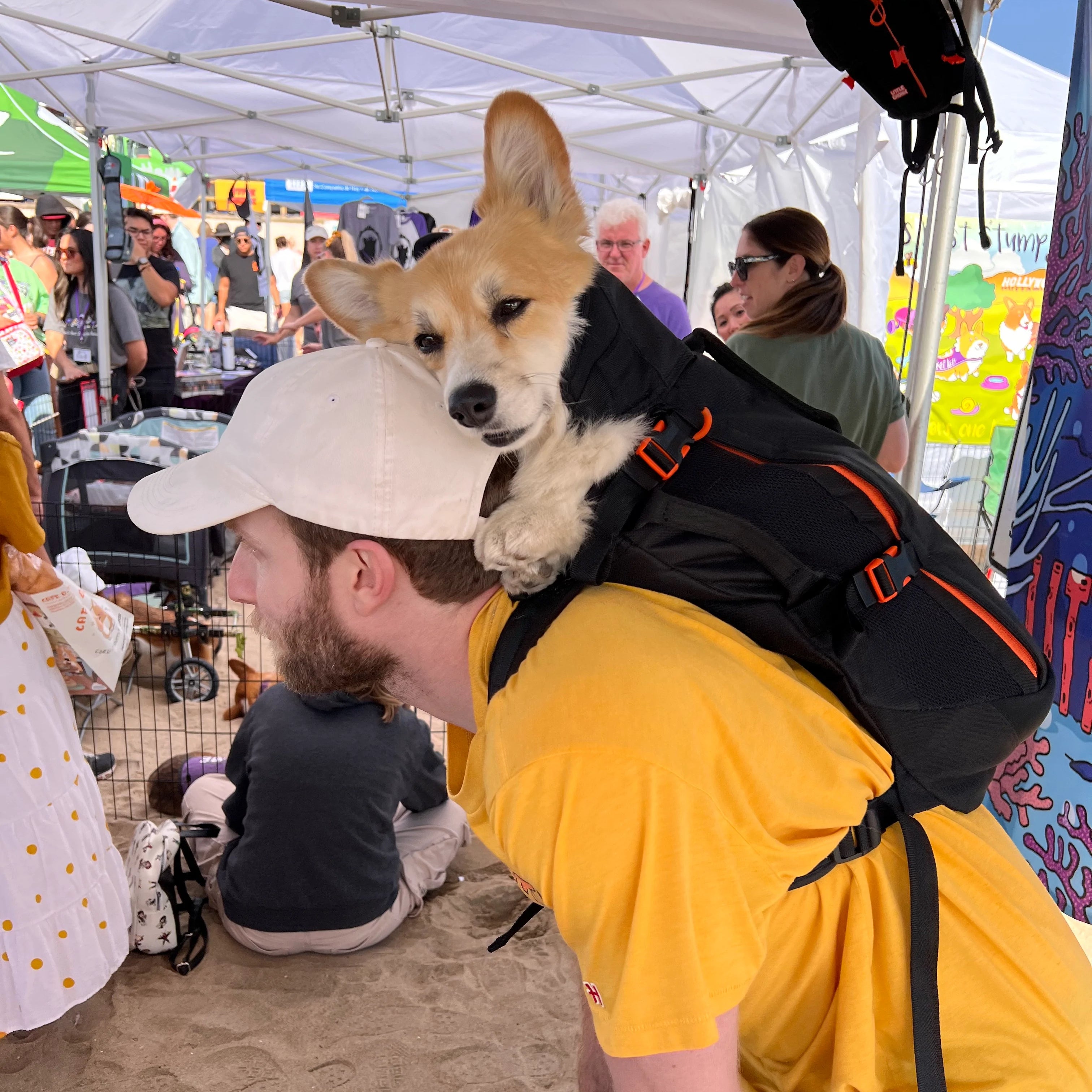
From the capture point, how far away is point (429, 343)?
71.2 inches

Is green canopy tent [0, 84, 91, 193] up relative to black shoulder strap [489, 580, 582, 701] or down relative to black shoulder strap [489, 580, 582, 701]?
up

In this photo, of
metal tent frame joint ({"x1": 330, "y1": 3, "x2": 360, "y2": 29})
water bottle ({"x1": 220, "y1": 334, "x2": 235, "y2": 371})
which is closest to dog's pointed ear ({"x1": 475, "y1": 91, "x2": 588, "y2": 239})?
metal tent frame joint ({"x1": 330, "y1": 3, "x2": 360, "y2": 29})

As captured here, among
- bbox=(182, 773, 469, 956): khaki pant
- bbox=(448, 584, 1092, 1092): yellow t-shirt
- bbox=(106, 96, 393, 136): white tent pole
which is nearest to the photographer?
bbox=(448, 584, 1092, 1092): yellow t-shirt

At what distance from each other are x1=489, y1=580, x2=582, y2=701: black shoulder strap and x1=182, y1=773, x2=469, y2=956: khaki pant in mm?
1607

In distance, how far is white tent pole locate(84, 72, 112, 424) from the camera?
20.5 feet

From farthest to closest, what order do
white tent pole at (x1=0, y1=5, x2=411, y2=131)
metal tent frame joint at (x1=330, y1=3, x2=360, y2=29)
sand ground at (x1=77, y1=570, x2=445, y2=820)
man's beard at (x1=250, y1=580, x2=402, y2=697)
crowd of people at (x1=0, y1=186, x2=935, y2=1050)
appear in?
white tent pole at (x1=0, y1=5, x2=411, y2=131) → metal tent frame joint at (x1=330, y1=3, x2=360, y2=29) → sand ground at (x1=77, y1=570, x2=445, y2=820) → crowd of people at (x1=0, y1=186, x2=935, y2=1050) → man's beard at (x1=250, y1=580, x2=402, y2=697)

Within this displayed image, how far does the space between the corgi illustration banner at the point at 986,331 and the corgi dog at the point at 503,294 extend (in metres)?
6.29

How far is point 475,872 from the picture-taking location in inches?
123

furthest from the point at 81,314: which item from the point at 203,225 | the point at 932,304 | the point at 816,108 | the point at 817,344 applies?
the point at 932,304

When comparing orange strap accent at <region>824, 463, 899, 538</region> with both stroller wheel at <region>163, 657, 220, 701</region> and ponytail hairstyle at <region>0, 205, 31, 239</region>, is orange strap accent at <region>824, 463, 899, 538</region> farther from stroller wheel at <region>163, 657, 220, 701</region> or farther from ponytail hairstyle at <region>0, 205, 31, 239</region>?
ponytail hairstyle at <region>0, 205, 31, 239</region>

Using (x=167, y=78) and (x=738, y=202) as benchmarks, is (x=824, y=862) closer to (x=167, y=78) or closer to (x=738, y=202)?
(x=738, y=202)

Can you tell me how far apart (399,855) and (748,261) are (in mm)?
2370

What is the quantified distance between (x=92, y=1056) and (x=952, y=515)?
19.8 feet

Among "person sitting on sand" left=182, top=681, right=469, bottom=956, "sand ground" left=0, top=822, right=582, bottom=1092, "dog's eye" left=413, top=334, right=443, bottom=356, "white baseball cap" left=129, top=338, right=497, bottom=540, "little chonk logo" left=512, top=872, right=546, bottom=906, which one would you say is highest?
"dog's eye" left=413, top=334, right=443, bottom=356
